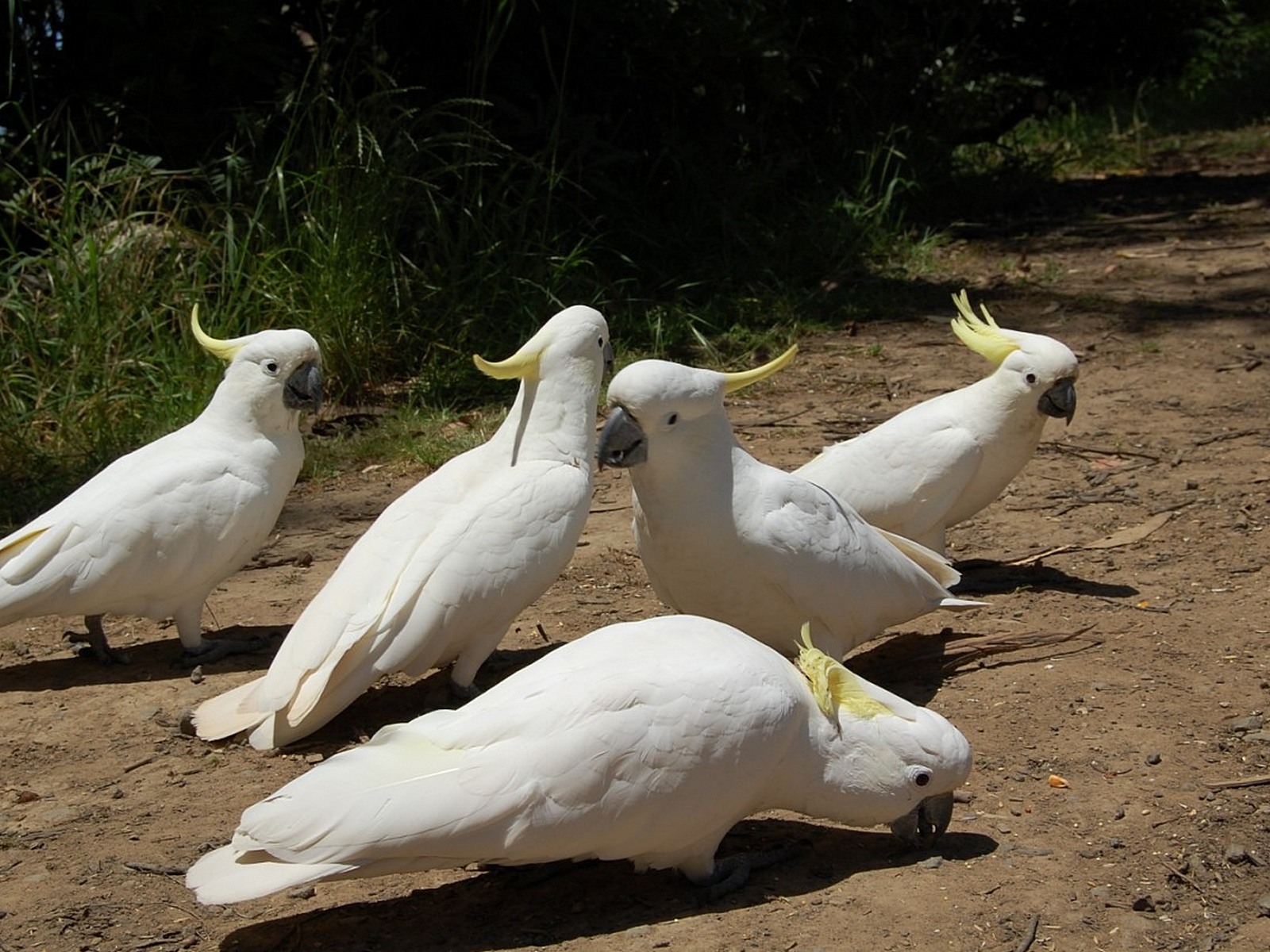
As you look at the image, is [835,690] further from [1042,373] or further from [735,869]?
[1042,373]

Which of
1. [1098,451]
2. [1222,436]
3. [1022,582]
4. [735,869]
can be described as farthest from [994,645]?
[1222,436]

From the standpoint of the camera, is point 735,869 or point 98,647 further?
point 98,647

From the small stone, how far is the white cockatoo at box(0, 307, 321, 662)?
8.92ft

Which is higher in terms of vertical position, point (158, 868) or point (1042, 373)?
point (1042, 373)

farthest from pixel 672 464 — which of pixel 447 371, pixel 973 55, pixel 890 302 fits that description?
pixel 973 55

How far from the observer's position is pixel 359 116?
6652mm

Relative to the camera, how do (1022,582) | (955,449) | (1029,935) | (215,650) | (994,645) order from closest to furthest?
(1029,935) → (994,645) → (215,650) → (955,449) → (1022,582)

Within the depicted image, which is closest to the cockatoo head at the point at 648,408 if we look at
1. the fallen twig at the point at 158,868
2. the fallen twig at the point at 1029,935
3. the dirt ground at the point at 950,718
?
the dirt ground at the point at 950,718

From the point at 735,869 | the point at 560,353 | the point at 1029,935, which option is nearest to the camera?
the point at 1029,935

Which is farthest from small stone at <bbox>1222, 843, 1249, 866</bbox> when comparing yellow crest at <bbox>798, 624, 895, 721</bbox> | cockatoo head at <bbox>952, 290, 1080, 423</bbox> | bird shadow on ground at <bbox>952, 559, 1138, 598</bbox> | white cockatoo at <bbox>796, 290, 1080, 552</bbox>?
cockatoo head at <bbox>952, 290, 1080, 423</bbox>

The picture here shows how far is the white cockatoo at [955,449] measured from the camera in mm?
4406

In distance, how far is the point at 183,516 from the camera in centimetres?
412

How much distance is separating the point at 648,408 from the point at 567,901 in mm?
1174

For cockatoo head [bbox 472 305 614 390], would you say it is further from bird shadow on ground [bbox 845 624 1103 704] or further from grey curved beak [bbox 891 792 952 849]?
grey curved beak [bbox 891 792 952 849]
